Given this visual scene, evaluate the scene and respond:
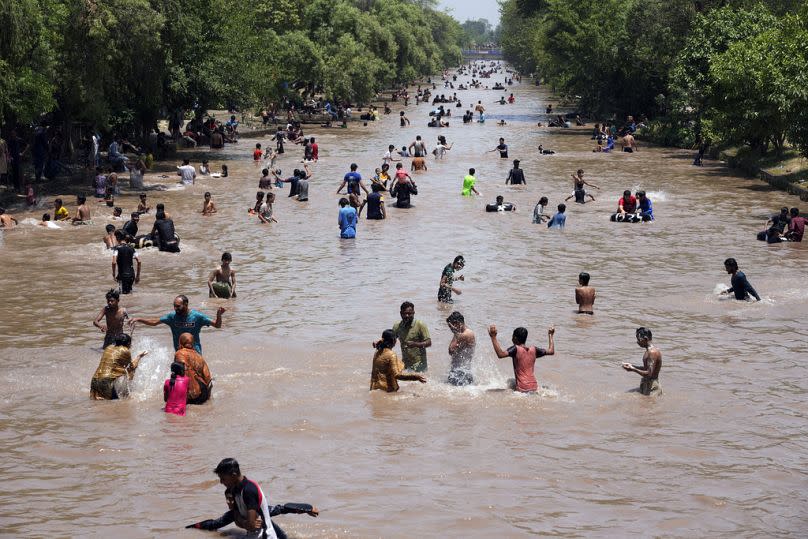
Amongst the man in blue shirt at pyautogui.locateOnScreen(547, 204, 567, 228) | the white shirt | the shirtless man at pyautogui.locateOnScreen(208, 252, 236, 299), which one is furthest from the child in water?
the white shirt

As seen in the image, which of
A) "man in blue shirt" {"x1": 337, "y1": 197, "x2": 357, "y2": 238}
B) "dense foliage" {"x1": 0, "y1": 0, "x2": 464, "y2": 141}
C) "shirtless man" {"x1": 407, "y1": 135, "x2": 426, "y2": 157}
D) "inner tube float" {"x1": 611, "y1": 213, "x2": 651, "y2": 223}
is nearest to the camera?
"man in blue shirt" {"x1": 337, "y1": 197, "x2": 357, "y2": 238}

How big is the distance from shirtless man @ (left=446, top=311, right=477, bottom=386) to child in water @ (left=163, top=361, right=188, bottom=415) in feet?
11.8

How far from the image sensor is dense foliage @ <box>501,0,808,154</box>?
3645 centimetres

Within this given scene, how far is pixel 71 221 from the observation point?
2908cm

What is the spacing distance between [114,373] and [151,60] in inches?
957

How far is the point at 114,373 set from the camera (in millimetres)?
14234

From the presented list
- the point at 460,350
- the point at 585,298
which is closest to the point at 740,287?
the point at 585,298

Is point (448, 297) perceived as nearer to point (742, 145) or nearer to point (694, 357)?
point (694, 357)

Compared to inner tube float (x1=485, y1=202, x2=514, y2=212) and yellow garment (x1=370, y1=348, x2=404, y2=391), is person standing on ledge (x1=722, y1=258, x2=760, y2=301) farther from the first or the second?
inner tube float (x1=485, y1=202, x2=514, y2=212)

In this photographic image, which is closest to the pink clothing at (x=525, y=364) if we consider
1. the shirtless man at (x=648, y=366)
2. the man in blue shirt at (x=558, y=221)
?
the shirtless man at (x=648, y=366)

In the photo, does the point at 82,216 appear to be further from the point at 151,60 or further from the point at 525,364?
the point at 525,364

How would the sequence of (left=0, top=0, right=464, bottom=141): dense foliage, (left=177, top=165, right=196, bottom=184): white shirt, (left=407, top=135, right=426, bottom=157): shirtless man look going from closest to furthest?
1. (left=0, top=0, right=464, bottom=141): dense foliage
2. (left=177, top=165, right=196, bottom=184): white shirt
3. (left=407, top=135, right=426, bottom=157): shirtless man

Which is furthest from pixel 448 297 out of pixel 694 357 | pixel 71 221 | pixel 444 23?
pixel 444 23

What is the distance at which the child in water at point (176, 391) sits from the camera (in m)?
13.7
